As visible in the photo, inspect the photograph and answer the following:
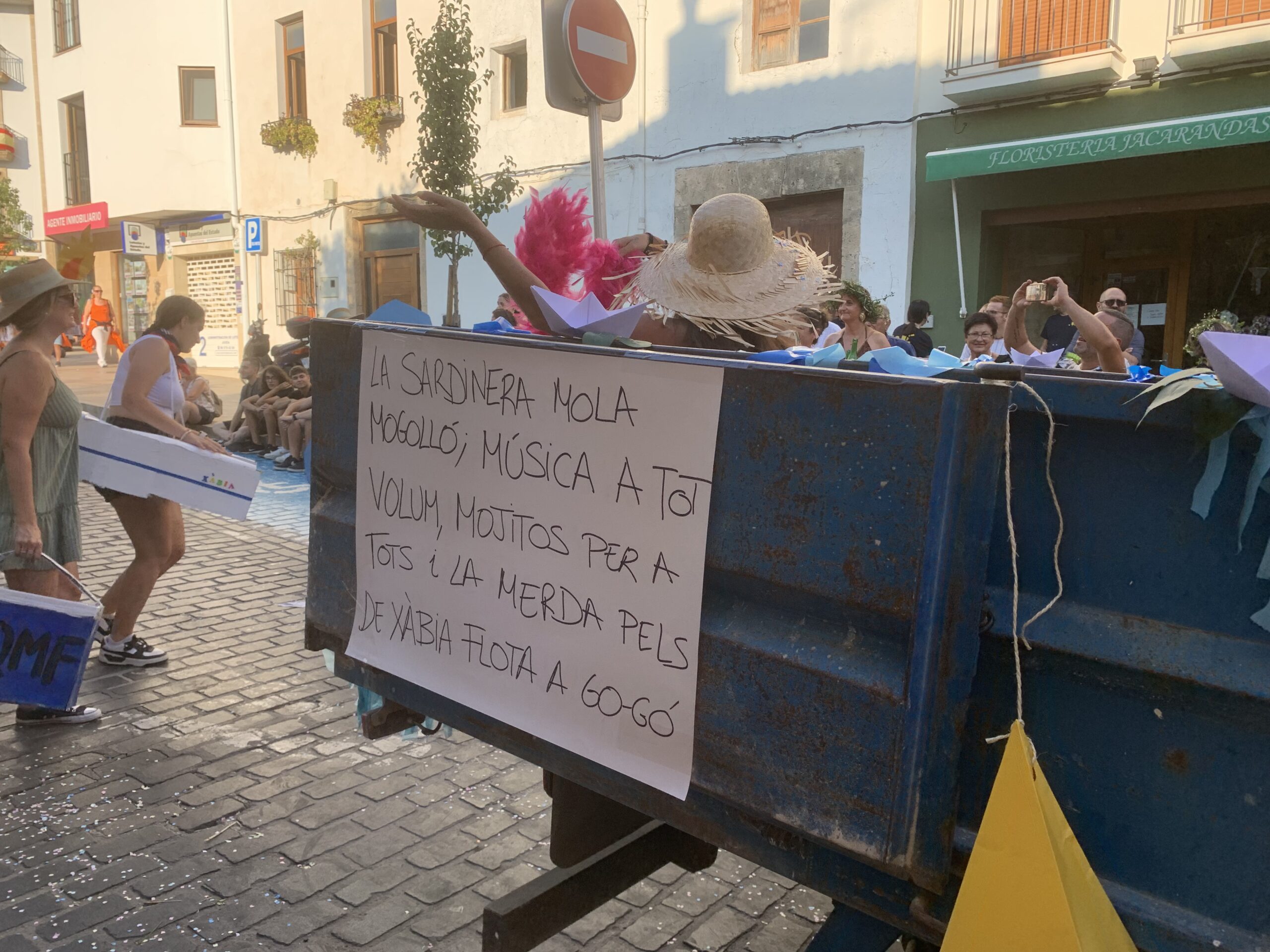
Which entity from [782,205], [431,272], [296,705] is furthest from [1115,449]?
[431,272]

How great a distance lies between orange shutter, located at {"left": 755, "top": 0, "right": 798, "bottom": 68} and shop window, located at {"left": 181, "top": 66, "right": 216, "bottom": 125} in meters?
14.5

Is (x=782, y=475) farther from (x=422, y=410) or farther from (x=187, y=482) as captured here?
(x=187, y=482)

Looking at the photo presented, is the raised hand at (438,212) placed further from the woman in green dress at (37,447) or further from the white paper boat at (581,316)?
Answer: the woman in green dress at (37,447)

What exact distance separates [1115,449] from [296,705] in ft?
12.6

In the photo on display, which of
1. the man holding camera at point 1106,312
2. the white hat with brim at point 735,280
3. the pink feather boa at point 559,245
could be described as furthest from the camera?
the man holding camera at point 1106,312

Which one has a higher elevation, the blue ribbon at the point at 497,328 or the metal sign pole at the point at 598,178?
the metal sign pole at the point at 598,178

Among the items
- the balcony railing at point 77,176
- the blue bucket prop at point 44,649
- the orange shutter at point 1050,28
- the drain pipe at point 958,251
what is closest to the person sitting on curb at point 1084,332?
the blue bucket prop at point 44,649

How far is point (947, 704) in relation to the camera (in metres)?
1.32

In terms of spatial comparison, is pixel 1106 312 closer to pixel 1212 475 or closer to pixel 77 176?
pixel 1212 475

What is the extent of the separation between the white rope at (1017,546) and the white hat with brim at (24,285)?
388 cm

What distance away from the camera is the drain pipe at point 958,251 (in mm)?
10602

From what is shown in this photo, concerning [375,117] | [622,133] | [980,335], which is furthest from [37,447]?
[375,117]

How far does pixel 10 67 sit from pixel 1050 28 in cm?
3151

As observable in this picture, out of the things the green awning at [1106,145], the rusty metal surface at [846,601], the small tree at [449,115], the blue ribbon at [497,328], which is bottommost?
the rusty metal surface at [846,601]
